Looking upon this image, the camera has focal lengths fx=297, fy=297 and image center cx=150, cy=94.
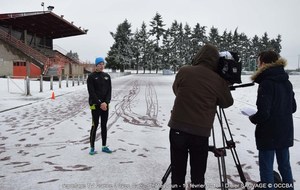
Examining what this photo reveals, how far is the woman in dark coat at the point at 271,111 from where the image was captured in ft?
11.2

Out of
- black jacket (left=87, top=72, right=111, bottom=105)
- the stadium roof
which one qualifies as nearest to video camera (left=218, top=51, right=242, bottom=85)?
black jacket (left=87, top=72, right=111, bottom=105)

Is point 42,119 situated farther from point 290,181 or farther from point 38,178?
point 290,181

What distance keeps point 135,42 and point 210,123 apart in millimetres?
95808

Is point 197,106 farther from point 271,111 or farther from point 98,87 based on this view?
point 98,87

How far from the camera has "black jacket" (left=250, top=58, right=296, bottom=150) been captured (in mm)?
3414

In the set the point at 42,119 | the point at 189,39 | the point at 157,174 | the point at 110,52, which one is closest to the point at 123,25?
the point at 110,52

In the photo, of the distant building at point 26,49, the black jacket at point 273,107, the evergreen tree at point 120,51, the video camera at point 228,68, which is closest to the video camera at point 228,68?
the video camera at point 228,68

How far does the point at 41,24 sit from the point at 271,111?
43.6 m

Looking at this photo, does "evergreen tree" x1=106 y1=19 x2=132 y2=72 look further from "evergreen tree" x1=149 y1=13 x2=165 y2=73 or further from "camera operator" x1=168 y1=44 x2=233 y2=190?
"camera operator" x1=168 y1=44 x2=233 y2=190

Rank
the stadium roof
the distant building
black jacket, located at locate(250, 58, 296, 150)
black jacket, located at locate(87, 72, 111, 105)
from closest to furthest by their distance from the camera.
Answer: black jacket, located at locate(250, 58, 296, 150) < black jacket, located at locate(87, 72, 111, 105) < the distant building < the stadium roof

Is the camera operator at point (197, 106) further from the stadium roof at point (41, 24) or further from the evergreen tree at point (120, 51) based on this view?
the evergreen tree at point (120, 51)

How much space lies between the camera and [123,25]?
8650 cm

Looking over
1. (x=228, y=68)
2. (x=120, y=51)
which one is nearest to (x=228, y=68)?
(x=228, y=68)

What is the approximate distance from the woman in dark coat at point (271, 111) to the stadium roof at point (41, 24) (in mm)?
37114
